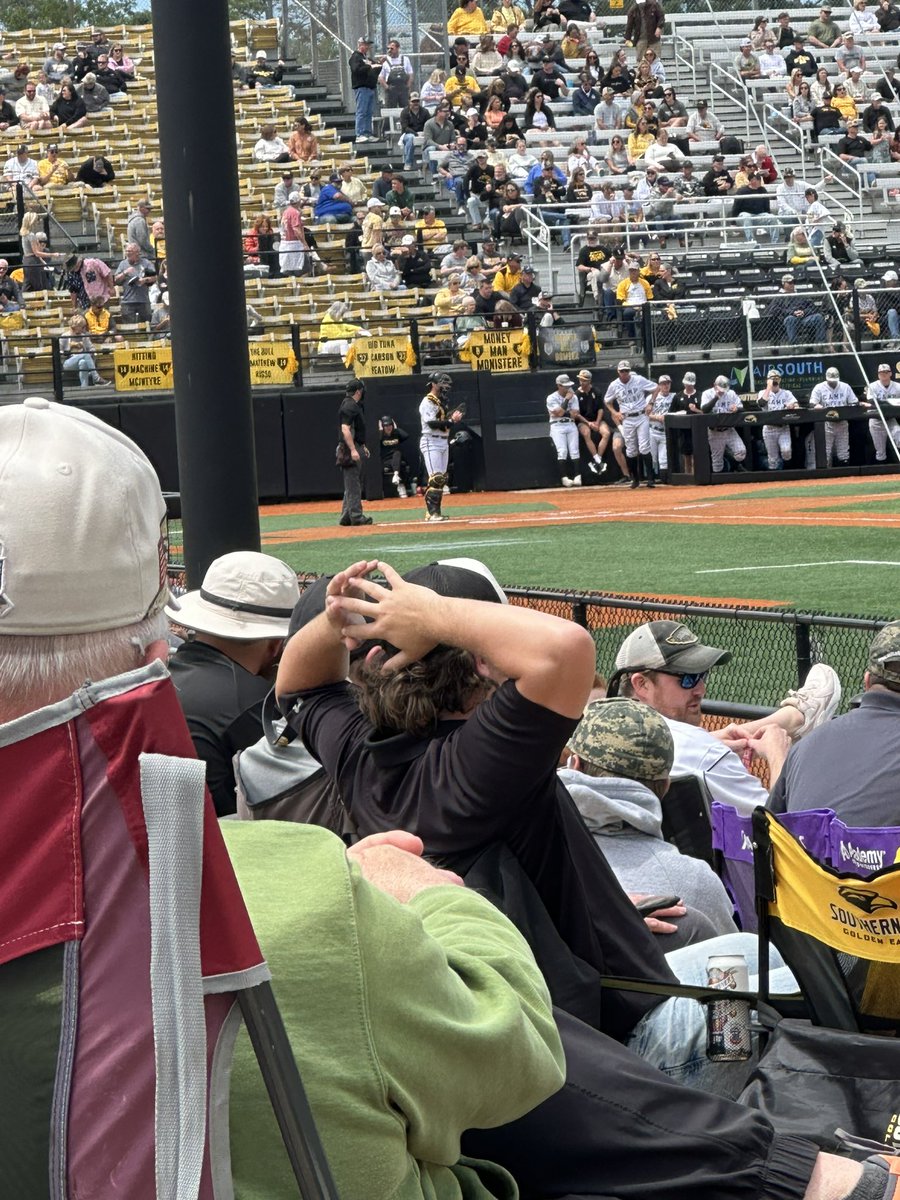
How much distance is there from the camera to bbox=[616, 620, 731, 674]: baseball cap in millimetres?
5586

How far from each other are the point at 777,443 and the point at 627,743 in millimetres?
23616

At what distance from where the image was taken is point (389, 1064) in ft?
5.24

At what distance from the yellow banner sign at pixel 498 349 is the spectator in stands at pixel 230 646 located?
76.3ft

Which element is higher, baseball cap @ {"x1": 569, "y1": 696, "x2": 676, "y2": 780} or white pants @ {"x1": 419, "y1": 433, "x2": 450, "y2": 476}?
baseball cap @ {"x1": 569, "y1": 696, "x2": 676, "y2": 780}

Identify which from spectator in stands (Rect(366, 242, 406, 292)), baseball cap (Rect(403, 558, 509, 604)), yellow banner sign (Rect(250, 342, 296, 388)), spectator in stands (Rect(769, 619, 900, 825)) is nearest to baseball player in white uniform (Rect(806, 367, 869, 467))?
→ spectator in stands (Rect(366, 242, 406, 292))

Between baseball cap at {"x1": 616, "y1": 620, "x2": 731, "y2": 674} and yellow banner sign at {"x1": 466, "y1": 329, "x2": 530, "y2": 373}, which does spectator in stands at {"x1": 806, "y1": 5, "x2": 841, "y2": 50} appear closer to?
yellow banner sign at {"x1": 466, "y1": 329, "x2": 530, "y2": 373}

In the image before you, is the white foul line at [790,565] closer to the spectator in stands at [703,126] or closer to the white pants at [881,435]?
the white pants at [881,435]

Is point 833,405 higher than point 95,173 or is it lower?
lower

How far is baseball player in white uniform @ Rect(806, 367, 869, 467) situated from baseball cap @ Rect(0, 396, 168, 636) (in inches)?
1027

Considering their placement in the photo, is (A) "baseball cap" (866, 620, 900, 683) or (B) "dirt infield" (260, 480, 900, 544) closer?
(A) "baseball cap" (866, 620, 900, 683)

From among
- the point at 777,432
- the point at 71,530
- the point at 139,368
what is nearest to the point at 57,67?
the point at 139,368

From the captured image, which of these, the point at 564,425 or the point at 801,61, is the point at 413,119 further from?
the point at 564,425

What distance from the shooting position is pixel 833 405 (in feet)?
88.0

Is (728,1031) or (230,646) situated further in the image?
(230,646)
